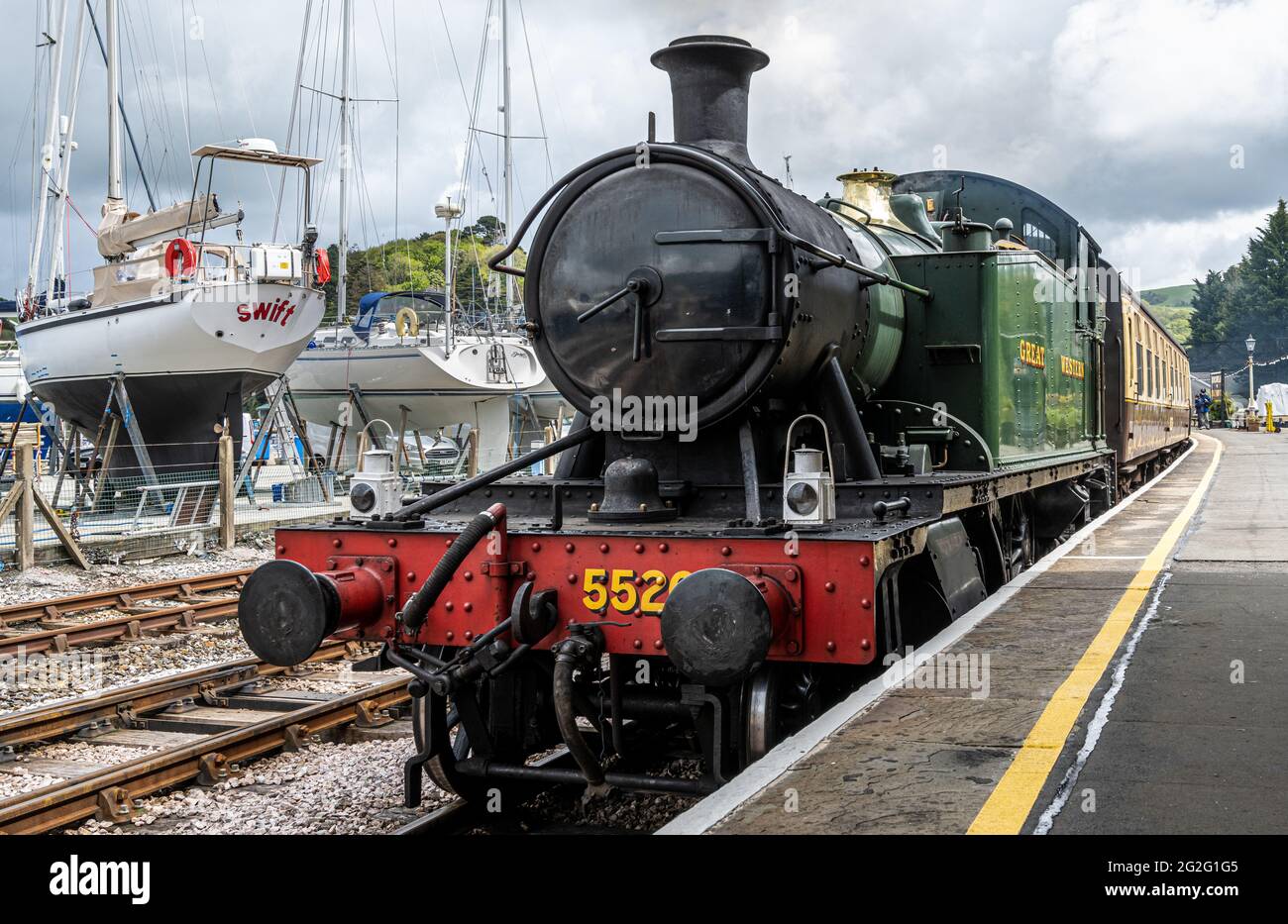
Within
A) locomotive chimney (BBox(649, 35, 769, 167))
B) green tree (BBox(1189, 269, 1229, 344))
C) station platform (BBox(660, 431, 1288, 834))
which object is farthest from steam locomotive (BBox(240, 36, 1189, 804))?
green tree (BBox(1189, 269, 1229, 344))

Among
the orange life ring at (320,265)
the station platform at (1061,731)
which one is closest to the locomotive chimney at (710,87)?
the station platform at (1061,731)

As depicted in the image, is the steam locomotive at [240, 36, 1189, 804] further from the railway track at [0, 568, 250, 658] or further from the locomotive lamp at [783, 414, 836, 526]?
the railway track at [0, 568, 250, 658]

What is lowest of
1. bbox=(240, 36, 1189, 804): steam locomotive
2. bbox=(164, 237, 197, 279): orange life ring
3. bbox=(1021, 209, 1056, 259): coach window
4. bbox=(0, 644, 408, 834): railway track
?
bbox=(0, 644, 408, 834): railway track

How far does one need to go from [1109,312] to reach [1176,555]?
597 cm

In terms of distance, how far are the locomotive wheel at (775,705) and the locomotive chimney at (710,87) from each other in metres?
2.48

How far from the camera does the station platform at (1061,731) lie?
3.14 metres

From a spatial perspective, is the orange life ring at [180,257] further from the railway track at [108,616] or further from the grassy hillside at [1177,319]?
the grassy hillside at [1177,319]

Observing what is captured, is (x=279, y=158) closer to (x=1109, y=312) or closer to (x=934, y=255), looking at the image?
(x=1109, y=312)

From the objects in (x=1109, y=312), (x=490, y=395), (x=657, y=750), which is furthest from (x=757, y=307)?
(x=490, y=395)

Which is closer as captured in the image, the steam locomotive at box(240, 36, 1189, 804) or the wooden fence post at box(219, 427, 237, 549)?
the steam locomotive at box(240, 36, 1189, 804)

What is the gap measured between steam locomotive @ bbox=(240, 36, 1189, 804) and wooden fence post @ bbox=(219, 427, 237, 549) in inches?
354

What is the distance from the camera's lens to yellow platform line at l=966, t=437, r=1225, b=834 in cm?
310

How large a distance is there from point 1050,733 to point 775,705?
1047 millimetres

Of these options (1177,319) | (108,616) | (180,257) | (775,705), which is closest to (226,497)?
(108,616)
